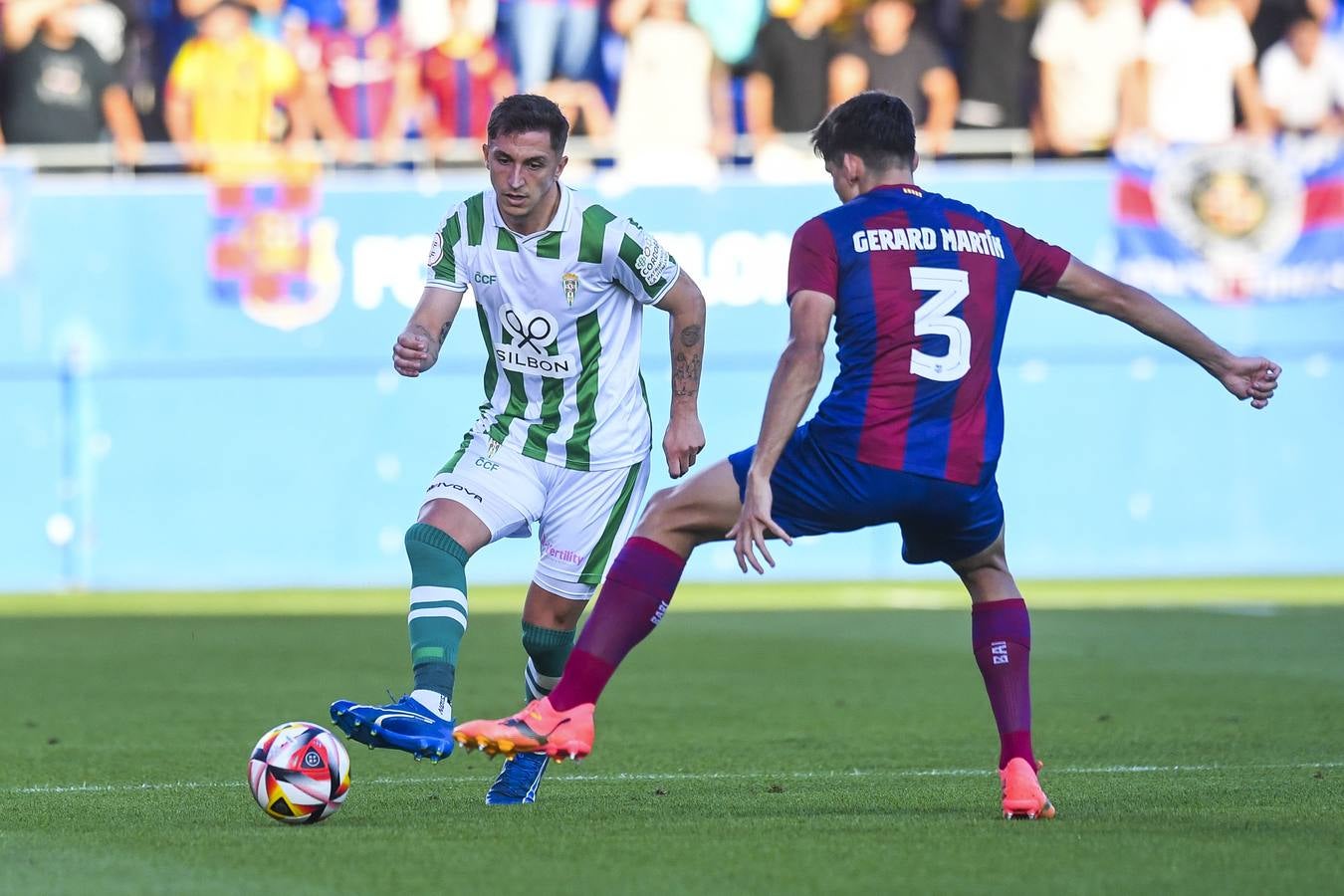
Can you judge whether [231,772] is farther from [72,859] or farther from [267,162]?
[267,162]

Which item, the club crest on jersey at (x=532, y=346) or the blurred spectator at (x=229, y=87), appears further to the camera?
the blurred spectator at (x=229, y=87)

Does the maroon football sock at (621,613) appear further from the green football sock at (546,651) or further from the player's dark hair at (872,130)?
the player's dark hair at (872,130)

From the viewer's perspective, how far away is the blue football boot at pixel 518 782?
22.1 feet

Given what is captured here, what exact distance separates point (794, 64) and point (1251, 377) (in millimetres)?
13043

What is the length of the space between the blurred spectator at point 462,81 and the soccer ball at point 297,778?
13.3 metres

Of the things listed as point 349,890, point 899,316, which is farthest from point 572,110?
point 349,890

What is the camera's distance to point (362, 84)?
63.4 ft

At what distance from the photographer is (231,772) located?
764 cm

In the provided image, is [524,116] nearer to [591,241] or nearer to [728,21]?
[591,241]

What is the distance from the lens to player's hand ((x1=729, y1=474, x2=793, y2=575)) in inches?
227

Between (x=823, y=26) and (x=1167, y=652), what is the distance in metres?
8.16

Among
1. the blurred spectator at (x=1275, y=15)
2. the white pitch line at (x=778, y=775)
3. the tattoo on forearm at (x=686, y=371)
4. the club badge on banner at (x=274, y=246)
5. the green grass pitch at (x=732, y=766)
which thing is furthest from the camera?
the blurred spectator at (x=1275, y=15)

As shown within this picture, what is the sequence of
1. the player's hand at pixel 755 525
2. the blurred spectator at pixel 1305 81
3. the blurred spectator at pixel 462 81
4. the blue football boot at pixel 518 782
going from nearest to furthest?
the player's hand at pixel 755 525, the blue football boot at pixel 518 782, the blurred spectator at pixel 462 81, the blurred spectator at pixel 1305 81

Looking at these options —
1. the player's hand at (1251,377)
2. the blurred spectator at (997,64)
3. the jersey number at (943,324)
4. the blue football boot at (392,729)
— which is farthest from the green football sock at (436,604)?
the blurred spectator at (997,64)
